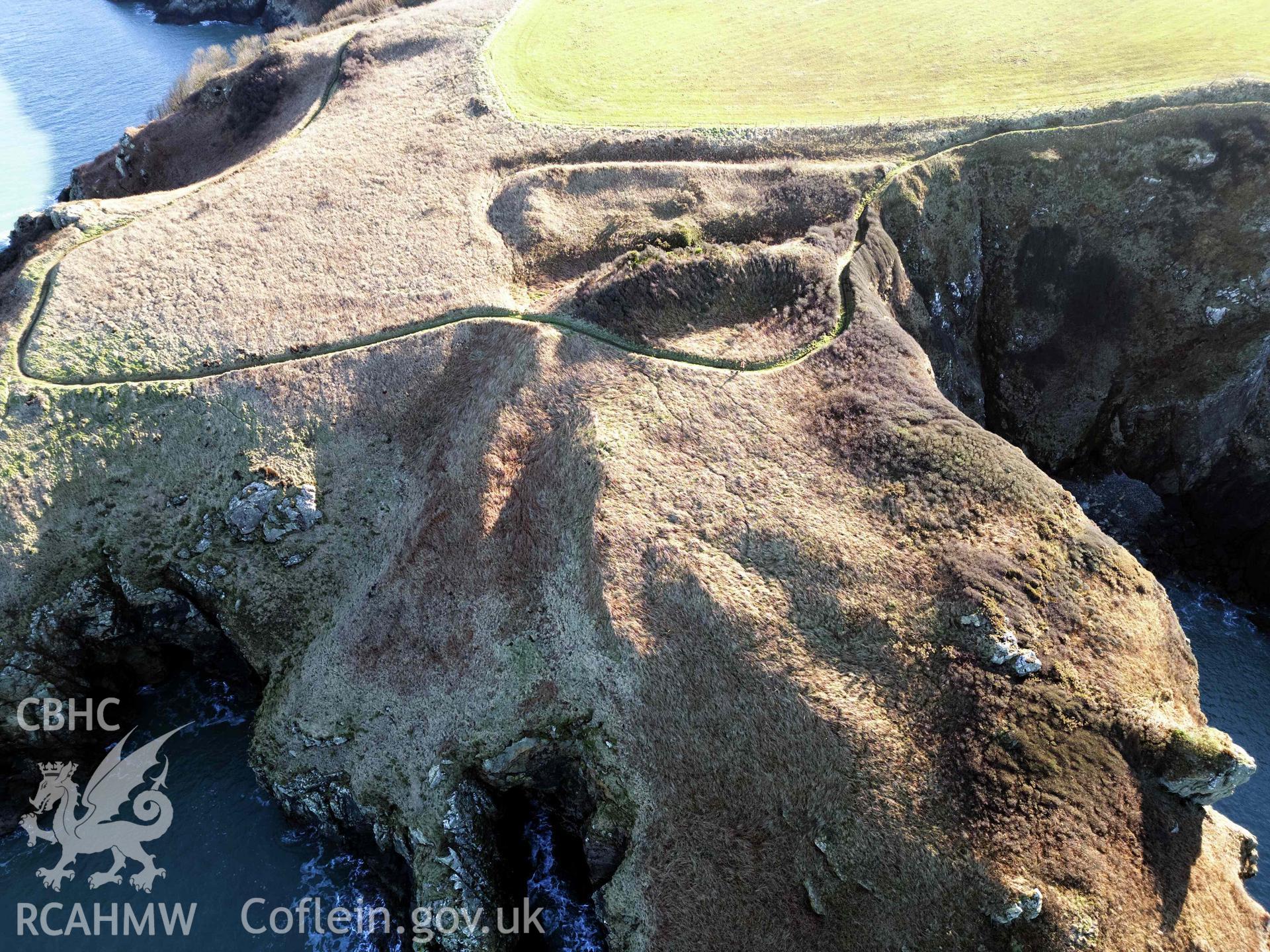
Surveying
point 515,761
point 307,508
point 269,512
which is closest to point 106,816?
point 269,512

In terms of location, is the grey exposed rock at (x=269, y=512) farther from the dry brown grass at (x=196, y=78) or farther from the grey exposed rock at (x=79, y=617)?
the dry brown grass at (x=196, y=78)

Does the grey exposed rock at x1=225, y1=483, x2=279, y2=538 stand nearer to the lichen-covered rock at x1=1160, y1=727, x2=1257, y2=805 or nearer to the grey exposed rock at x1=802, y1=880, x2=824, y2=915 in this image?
the grey exposed rock at x1=802, y1=880, x2=824, y2=915

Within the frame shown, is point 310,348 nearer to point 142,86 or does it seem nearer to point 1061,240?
point 1061,240

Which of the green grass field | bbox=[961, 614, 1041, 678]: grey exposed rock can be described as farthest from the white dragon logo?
the green grass field

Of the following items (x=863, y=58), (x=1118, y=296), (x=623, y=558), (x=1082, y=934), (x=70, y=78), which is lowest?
(x=1082, y=934)

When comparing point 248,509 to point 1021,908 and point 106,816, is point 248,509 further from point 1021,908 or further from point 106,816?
point 1021,908

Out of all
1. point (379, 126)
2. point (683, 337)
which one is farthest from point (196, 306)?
point (683, 337)

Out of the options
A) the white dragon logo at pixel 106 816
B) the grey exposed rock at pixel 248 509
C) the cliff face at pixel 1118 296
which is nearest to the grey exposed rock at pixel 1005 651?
the cliff face at pixel 1118 296
